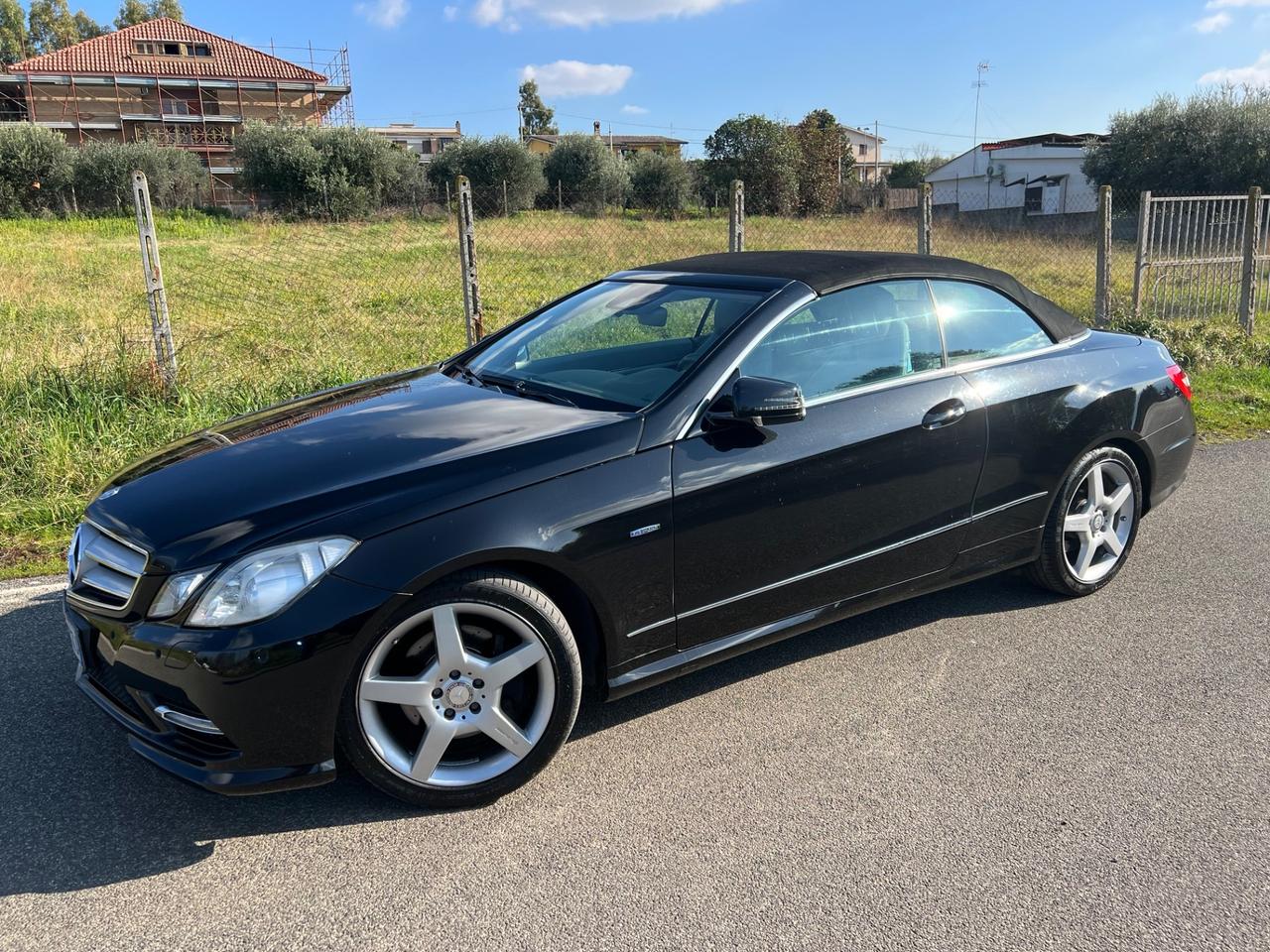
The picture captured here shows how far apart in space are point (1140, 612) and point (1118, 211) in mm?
27488

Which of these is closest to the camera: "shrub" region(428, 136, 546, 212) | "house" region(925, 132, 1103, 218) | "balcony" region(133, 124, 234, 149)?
"shrub" region(428, 136, 546, 212)

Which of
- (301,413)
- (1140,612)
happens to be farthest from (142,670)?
(1140,612)

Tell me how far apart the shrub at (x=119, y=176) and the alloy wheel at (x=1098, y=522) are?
33853 millimetres

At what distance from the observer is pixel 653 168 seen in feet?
110

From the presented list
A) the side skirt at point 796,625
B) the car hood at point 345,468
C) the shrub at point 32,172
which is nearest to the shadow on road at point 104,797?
the side skirt at point 796,625

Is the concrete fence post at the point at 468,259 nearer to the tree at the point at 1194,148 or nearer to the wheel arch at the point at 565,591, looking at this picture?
the wheel arch at the point at 565,591

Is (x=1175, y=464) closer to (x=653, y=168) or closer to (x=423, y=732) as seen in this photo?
(x=423, y=732)

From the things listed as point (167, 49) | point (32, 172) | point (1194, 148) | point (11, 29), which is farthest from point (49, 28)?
point (1194, 148)

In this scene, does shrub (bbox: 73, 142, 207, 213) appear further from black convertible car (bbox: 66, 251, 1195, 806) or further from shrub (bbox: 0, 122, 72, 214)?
black convertible car (bbox: 66, 251, 1195, 806)

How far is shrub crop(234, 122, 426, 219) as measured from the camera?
32.1 metres

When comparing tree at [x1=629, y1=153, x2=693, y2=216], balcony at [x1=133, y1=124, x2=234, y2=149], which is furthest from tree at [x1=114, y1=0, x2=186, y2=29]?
tree at [x1=629, y1=153, x2=693, y2=216]

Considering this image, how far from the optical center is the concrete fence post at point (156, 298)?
671cm

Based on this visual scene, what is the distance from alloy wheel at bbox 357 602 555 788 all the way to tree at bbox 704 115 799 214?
100 ft

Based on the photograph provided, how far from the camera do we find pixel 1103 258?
979cm
